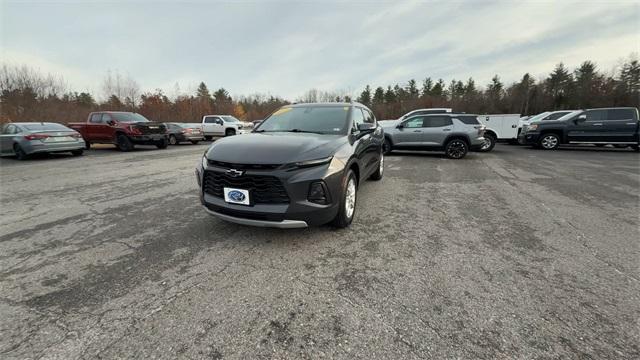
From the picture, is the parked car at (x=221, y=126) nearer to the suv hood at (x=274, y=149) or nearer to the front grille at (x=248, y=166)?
the suv hood at (x=274, y=149)

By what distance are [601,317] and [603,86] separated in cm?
5144

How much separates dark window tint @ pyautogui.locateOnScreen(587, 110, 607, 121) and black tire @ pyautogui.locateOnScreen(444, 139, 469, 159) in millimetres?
7353

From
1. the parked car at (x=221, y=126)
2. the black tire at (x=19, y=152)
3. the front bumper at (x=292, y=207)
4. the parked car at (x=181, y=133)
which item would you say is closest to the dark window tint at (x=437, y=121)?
the front bumper at (x=292, y=207)

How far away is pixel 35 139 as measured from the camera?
9.73 metres

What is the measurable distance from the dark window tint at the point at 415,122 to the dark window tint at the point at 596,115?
8395mm

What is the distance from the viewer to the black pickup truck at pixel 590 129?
11.7 metres

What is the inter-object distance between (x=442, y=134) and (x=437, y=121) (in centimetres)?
54

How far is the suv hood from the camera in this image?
2828 millimetres

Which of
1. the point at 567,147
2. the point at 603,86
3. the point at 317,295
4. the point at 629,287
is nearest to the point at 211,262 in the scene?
the point at 317,295

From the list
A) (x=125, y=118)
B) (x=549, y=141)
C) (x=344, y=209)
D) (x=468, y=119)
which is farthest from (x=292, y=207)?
(x=549, y=141)

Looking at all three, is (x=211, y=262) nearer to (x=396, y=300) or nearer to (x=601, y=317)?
(x=396, y=300)

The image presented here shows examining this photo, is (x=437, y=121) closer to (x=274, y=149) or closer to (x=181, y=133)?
(x=274, y=149)

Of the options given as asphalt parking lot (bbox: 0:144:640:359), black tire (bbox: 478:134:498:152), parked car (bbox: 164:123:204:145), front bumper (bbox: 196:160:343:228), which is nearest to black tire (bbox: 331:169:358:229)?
asphalt parking lot (bbox: 0:144:640:359)

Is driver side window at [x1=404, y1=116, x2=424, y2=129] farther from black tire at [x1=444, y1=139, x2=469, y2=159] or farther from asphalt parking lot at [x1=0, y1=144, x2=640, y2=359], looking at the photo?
asphalt parking lot at [x1=0, y1=144, x2=640, y2=359]
